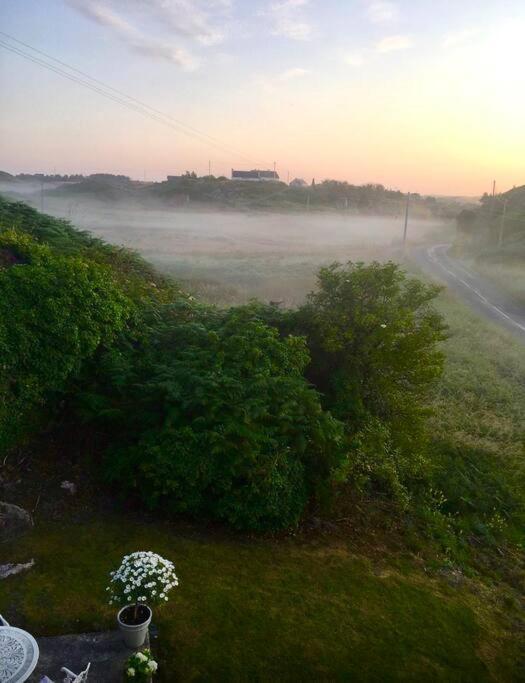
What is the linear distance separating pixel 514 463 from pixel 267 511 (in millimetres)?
9804

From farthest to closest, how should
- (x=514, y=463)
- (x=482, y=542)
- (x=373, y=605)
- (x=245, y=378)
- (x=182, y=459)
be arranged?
(x=514, y=463) → (x=482, y=542) → (x=245, y=378) → (x=182, y=459) → (x=373, y=605)

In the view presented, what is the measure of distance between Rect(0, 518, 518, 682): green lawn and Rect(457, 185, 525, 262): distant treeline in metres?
50.3

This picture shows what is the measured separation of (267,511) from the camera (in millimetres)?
9289

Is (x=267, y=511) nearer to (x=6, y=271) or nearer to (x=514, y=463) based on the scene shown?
(x=6, y=271)

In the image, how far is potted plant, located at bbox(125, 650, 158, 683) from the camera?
5750 millimetres

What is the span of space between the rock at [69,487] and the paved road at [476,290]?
84.9 feet

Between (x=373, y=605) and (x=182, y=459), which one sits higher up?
(x=182, y=459)

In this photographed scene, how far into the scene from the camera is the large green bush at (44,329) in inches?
383

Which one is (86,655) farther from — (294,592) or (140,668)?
(294,592)

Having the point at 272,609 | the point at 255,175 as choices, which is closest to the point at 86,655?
the point at 272,609

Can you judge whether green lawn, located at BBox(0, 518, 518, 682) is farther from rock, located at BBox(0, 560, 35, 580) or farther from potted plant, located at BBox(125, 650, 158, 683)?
potted plant, located at BBox(125, 650, 158, 683)

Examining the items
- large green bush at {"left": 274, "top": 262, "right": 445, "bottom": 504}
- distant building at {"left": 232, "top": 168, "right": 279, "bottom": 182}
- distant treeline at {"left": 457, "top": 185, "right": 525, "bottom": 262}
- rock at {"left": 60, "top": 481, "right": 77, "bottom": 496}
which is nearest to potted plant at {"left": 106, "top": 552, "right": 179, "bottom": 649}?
rock at {"left": 60, "top": 481, "right": 77, "bottom": 496}

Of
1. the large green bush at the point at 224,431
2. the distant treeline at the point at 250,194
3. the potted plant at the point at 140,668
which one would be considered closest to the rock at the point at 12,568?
the large green bush at the point at 224,431

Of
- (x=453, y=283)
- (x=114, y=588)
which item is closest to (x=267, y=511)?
(x=114, y=588)
